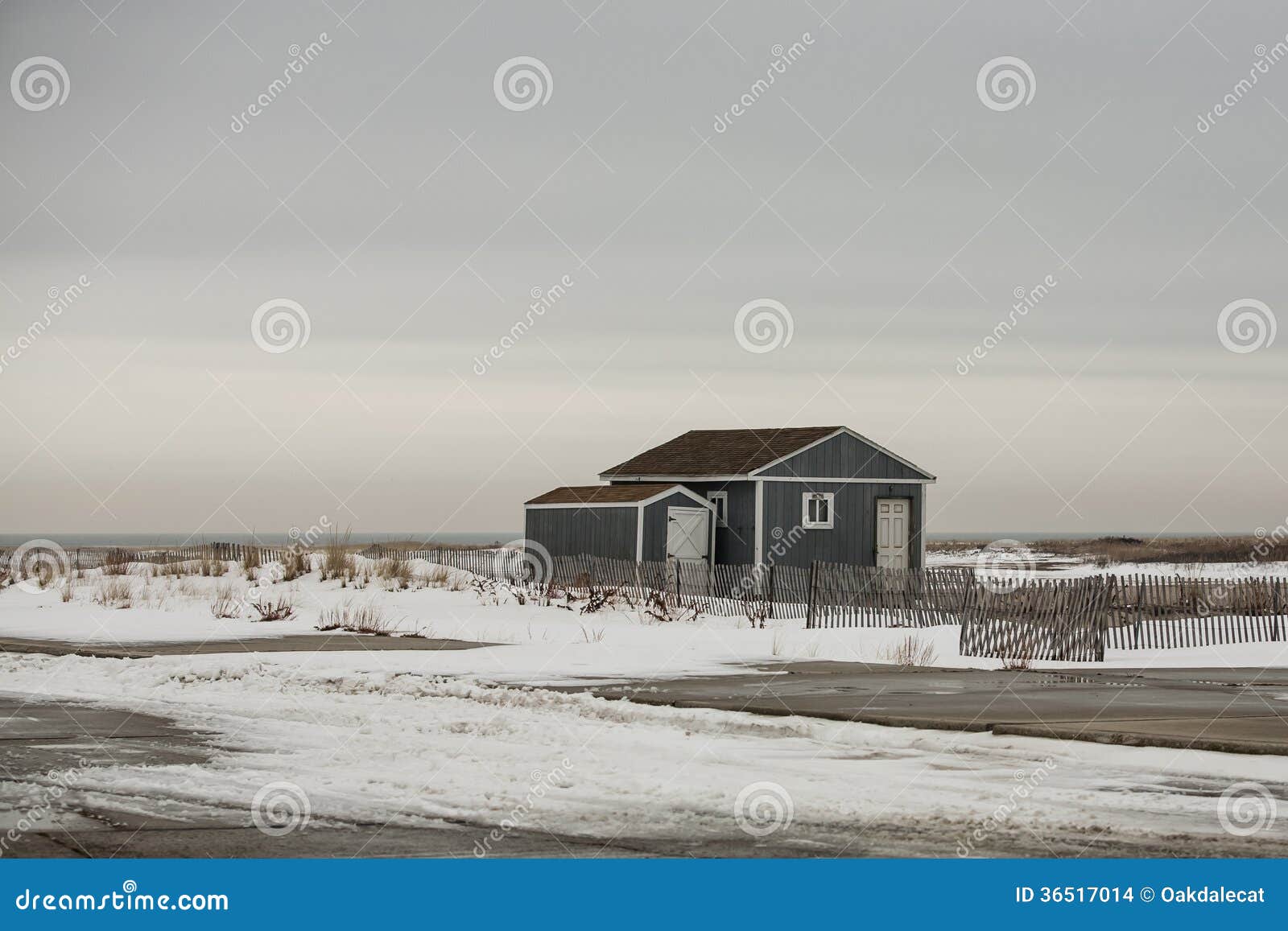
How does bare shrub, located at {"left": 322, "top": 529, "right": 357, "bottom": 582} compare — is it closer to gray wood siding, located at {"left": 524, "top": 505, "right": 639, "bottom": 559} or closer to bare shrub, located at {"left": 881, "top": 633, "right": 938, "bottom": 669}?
gray wood siding, located at {"left": 524, "top": 505, "right": 639, "bottom": 559}

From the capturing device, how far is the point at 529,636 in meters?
23.3

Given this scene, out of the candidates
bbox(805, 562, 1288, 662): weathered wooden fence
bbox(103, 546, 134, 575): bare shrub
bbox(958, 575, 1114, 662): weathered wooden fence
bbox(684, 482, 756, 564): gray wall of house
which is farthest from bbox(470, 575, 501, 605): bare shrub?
bbox(958, 575, 1114, 662): weathered wooden fence

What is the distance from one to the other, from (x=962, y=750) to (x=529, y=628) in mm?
14547

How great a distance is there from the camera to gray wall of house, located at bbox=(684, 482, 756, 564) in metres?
35.6

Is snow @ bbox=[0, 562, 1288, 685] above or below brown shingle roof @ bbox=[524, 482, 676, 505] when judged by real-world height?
below

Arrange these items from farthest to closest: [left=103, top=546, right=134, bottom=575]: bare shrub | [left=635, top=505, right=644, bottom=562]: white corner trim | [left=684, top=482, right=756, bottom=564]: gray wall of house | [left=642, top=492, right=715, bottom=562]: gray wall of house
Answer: [left=103, top=546, right=134, bottom=575]: bare shrub
[left=684, top=482, right=756, bottom=564]: gray wall of house
[left=642, top=492, right=715, bottom=562]: gray wall of house
[left=635, top=505, right=644, bottom=562]: white corner trim

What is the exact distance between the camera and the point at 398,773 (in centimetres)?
939

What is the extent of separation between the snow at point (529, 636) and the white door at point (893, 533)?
10187 mm

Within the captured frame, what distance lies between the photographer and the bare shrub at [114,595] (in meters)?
29.3

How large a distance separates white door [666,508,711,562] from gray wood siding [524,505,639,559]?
42.6 inches

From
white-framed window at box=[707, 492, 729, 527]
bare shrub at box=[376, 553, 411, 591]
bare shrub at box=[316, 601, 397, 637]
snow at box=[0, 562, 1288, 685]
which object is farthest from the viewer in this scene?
white-framed window at box=[707, 492, 729, 527]

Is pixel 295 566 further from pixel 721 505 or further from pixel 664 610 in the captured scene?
pixel 664 610

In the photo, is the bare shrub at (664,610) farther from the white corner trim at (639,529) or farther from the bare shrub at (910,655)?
the bare shrub at (910,655)

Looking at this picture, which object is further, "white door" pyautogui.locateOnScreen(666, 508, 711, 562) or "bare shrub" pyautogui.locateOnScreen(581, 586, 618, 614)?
"white door" pyautogui.locateOnScreen(666, 508, 711, 562)
